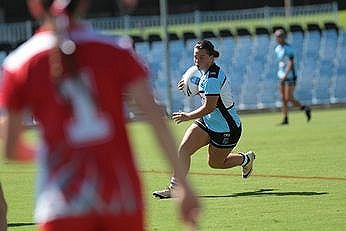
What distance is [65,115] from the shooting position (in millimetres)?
5250

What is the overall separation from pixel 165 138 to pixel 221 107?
869 cm

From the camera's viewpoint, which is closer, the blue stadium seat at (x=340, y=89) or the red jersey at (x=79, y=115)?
the red jersey at (x=79, y=115)

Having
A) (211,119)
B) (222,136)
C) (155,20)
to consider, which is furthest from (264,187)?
(155,20)

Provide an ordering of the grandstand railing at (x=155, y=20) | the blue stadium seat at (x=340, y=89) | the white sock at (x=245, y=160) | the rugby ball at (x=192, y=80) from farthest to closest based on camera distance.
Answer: the grandstand railing at (x=155, y=20)
the blue stadium seat at (x=340, y=89)
the white sock at (x=245, y=160)
the rugby ball at (x=192, y=80)

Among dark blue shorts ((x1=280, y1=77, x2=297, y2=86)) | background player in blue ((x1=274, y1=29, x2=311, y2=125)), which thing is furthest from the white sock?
dark blue shorts ((x1=280, y1=77, x2=297, y2=86))

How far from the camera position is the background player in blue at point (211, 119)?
13.6 m

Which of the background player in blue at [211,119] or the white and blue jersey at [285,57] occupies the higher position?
the white and blue jersey at [285,57]

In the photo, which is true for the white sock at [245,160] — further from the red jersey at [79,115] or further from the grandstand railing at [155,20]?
the grandstand railing at [155,20]

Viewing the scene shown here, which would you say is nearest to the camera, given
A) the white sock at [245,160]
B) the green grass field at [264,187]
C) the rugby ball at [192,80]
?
the green grass field at [264,187]

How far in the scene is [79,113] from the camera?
17.3ft

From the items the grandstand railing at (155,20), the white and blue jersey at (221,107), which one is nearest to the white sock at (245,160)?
the white and blue jersey at (221,107)

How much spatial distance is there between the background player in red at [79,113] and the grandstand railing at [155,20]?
2958 cm

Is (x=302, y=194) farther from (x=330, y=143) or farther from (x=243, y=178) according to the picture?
(x=330, y=143)

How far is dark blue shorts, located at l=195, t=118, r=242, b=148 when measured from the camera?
45.9 ft
